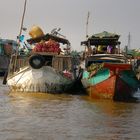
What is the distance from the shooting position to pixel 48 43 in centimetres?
1745

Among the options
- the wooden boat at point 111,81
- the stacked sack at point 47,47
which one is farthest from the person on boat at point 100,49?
the wooden boat at point 111,81

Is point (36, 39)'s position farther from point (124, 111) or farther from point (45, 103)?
point (124, 111)

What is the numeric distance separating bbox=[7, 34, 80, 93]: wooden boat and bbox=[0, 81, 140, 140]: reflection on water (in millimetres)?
1503

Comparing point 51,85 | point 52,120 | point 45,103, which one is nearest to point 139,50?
point 51,85

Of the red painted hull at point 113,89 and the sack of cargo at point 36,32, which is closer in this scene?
the red painted hull at point 113,89

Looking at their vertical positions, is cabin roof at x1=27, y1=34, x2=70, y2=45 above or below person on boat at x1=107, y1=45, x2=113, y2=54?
above

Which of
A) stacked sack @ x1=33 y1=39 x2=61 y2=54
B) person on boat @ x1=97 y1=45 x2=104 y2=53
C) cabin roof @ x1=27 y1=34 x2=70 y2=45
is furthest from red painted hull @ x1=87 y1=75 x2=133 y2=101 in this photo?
cabin roof @ x1=27 y1=34 x2=70 y2=45

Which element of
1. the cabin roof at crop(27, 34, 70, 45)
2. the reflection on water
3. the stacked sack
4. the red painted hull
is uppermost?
the cabin roof at crop(27, 34, 70, 45)

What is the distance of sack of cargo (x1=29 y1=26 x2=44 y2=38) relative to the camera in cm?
1944

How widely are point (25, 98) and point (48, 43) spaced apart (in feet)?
13.2

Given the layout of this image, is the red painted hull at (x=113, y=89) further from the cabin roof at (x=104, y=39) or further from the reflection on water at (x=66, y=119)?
the cabin roof at (x=104, y=39)

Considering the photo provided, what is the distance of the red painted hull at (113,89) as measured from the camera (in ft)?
45.0

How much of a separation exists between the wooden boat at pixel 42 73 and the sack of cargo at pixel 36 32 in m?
2.20

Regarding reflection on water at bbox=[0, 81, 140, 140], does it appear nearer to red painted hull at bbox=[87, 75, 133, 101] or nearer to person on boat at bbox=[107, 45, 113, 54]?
red painted hull at bbox=[87, 75, 133, 101]
